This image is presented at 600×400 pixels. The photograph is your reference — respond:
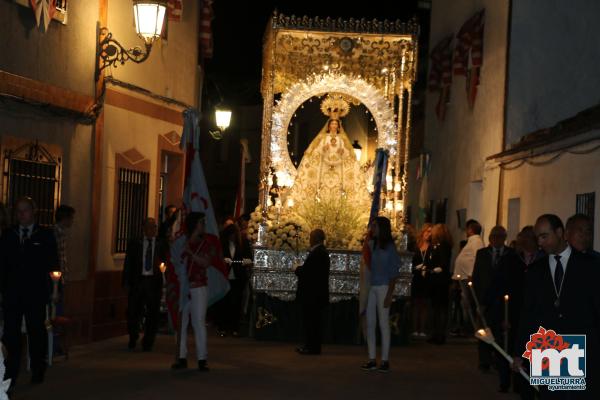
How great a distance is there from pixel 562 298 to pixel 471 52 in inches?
703

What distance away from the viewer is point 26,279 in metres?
13.0

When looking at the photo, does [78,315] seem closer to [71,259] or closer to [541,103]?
[71,259]

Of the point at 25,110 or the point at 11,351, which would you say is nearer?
the point at 11,351

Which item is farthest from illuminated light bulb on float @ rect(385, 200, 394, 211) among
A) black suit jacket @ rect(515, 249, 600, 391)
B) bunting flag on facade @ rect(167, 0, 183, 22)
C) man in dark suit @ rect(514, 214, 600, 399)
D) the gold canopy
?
black suit jacket @ rect(515, 249, 600, 391)

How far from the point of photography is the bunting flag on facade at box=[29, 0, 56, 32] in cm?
1570

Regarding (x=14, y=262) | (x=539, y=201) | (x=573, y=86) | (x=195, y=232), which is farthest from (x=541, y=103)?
(x=14, y=262)

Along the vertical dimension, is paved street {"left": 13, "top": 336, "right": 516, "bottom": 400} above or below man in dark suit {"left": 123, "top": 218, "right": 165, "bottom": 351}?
below

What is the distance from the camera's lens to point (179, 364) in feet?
50.6

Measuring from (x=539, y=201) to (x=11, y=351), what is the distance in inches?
413

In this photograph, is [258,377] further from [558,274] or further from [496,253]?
[558,274]

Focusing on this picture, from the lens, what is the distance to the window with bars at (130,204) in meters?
19.9

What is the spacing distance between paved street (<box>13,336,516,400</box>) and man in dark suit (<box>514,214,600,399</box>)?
14.3 ft

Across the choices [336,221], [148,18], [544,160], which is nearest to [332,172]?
[336,221]

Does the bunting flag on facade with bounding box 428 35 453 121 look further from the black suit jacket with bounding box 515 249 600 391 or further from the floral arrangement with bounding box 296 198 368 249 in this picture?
the black suit jacket with bounding box 515 249 600 391
